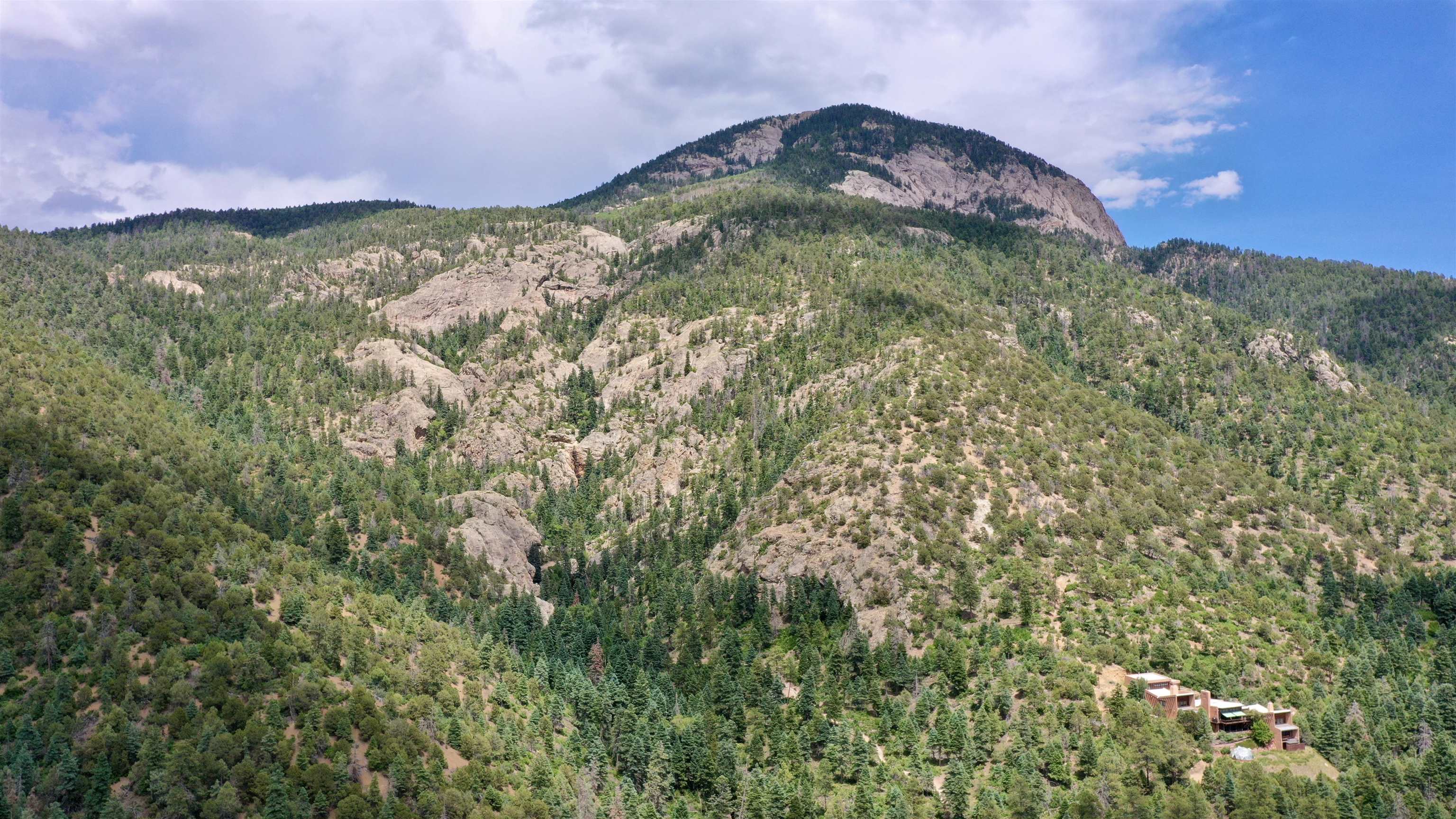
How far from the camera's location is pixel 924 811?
106 m

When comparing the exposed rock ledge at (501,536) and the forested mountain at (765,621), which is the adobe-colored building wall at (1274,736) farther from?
the exposed rock ledge at (501,536)

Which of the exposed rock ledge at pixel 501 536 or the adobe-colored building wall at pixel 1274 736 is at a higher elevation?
the exposed rock ledge at pixel 501 536

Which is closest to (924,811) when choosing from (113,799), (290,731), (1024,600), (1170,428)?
(1024,600)

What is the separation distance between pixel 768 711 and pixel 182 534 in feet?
282

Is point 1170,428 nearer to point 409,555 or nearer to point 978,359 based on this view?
point 978,359

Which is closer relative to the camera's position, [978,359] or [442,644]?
[442,644]

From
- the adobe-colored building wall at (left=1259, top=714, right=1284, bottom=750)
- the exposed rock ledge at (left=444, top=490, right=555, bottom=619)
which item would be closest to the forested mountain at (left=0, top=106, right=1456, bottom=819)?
the exposed rock ledge at (left=444, top=490, right=555, bottom=619)

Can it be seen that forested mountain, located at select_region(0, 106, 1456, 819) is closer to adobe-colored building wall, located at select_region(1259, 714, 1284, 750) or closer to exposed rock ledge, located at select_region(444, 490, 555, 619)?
exposed rock ledge, located at select_region(444, 490, 555, 619)

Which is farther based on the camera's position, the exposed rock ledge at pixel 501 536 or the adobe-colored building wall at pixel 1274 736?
the exposed rock ledge at pixel 501 536

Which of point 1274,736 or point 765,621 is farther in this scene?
point 765,621

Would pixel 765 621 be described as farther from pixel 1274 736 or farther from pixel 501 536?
pixel 1274 736

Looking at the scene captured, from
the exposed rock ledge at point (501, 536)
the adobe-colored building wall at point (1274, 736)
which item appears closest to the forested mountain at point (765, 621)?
the exposed rock ledge at point (501, 536)

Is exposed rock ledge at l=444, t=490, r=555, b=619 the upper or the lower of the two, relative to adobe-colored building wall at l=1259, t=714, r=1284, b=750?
upper

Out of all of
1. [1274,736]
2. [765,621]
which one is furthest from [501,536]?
[1274,736]
